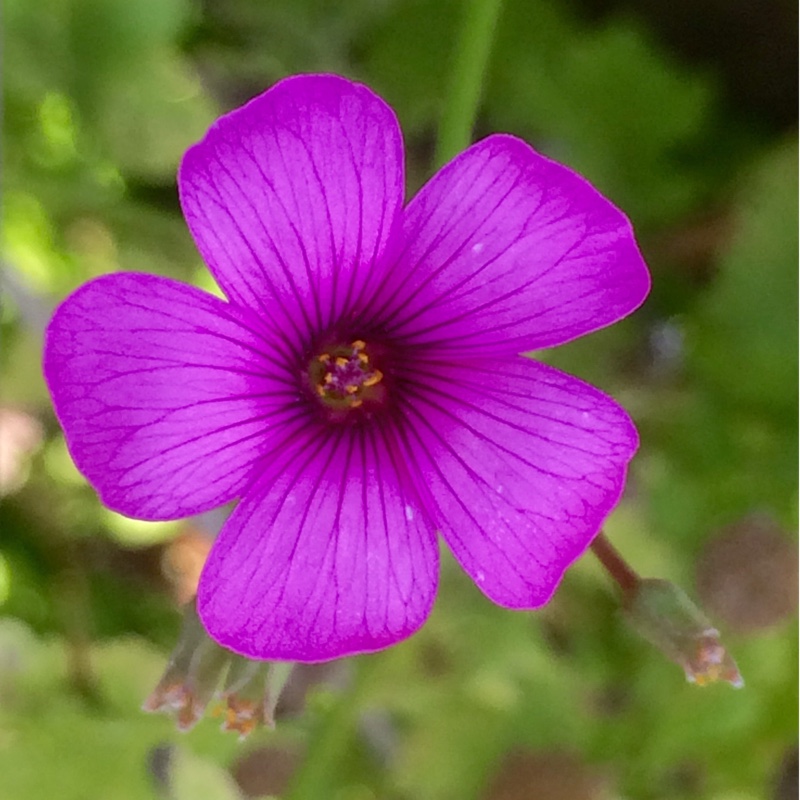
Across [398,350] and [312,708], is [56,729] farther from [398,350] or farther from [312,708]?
[398,350]

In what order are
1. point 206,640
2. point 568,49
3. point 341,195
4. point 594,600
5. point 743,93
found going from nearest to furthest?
point 341,195 → point 206,640 → point 594,600 → point 568,49 → point 743,93

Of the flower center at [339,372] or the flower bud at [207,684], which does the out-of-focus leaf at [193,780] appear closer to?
the flower bud at [207,684]

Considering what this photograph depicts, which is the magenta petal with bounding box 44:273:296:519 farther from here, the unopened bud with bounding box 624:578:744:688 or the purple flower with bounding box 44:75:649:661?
the unopened bud with bounding box 624:578:744:688

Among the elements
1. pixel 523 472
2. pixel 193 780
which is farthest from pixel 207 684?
pixel 523 472

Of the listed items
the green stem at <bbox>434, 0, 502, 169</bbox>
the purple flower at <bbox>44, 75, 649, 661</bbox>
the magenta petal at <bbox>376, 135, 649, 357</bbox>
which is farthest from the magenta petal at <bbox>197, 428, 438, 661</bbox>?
the green stem at <bbox>434, 0, 502, 169</bbox>

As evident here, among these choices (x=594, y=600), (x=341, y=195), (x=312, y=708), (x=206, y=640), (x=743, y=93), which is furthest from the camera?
(x=743, y=93)

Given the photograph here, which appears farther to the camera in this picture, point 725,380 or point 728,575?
point 725,380

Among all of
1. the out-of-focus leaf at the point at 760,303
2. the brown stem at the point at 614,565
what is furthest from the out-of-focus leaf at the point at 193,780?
the out-of-focus leaf at the point at 760,303

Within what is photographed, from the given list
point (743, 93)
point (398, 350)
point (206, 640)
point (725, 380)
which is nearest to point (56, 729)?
point (206, 640)

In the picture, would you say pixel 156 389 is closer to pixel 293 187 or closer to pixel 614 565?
pixel 293 187
